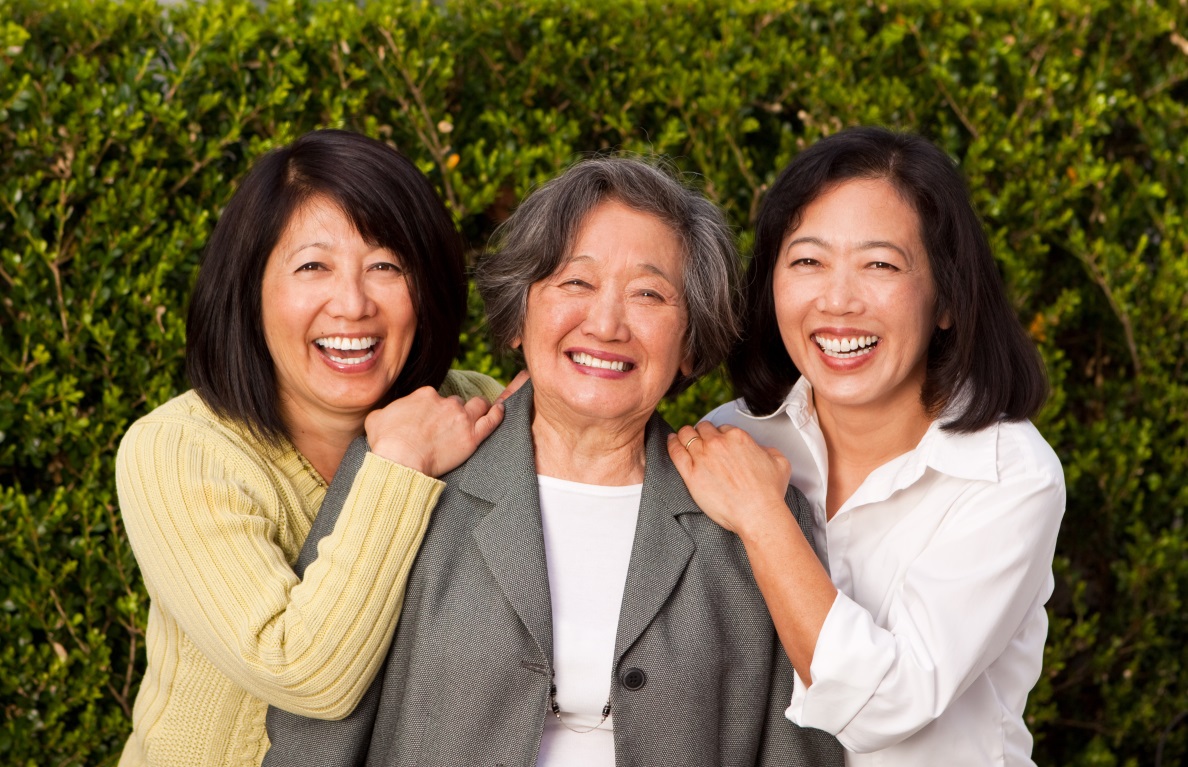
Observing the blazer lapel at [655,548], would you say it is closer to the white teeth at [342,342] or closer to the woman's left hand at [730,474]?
the woman's left hand at [730,474]

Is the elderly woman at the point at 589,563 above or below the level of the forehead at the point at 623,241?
below

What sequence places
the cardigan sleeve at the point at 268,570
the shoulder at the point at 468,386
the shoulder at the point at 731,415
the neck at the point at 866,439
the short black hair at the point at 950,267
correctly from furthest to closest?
the shoulder at the point at 731,415 < the shoulder at the point at 468,386 < the neck at the point at 866,439 < the short black hair at the point at 950,267 < the cardigan sleeve at the point at 268,570

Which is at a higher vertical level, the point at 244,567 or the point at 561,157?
the point at 561,157

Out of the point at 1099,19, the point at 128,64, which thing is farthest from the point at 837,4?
the point at 128,64

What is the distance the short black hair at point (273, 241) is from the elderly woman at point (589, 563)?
198mm

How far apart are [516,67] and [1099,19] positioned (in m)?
2.36

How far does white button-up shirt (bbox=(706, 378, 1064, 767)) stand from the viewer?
2.48 m

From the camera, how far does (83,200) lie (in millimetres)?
3617

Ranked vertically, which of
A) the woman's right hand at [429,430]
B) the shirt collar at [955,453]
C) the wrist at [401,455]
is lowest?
the wrist at [401,455]

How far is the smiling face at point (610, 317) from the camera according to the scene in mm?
2689

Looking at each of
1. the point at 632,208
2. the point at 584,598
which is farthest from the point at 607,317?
the point at 584,598

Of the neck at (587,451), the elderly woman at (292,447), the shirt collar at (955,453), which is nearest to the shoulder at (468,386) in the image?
the elderly woman at (292,447)

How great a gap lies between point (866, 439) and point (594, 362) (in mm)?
789

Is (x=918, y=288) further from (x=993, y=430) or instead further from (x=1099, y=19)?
(x=1099, y=19)
